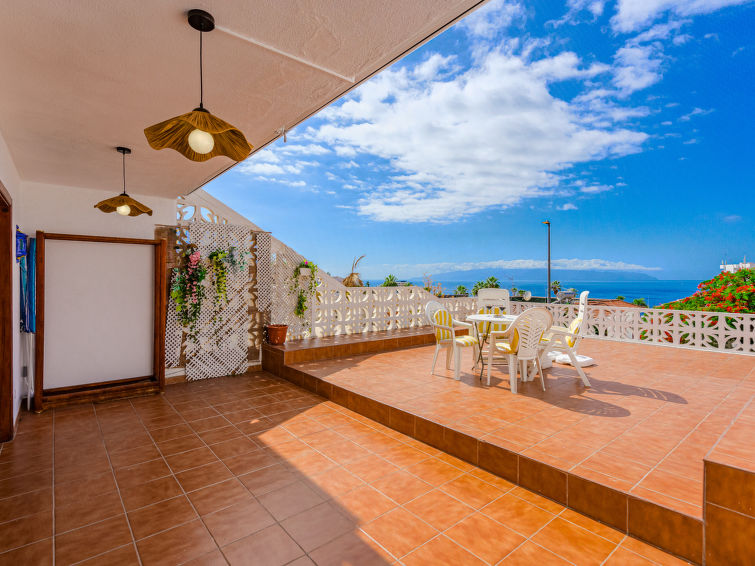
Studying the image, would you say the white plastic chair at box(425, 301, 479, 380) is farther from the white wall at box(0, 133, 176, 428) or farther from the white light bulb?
the white wall at box(0, 133, 176, 428)

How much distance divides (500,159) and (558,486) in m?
25.4

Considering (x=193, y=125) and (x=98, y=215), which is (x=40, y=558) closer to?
(x=193, y=125)

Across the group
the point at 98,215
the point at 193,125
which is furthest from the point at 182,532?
the point at 98,215

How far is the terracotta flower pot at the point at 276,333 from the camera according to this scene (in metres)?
6.09

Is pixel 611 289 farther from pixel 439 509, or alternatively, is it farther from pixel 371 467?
pixel 439 509

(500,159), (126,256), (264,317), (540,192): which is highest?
(540,192)

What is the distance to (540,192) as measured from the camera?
5406cm

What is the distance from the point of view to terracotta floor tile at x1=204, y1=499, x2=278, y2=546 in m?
2.06

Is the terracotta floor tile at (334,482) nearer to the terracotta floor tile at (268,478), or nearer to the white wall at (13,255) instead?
the terracotta floor tile at (268,478)

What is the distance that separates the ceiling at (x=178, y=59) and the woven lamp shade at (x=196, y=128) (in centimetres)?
49

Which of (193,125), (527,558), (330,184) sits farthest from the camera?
(330,184)

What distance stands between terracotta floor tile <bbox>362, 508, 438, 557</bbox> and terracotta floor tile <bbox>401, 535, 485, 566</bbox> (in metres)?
0.04

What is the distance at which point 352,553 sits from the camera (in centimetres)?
190

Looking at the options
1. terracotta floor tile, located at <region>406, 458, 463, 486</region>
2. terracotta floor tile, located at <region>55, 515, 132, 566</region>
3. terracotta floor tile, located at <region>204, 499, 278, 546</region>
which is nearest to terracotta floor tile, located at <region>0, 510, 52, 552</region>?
terracotta floor tile, located at <region>55, 515, 132, 566</region>
